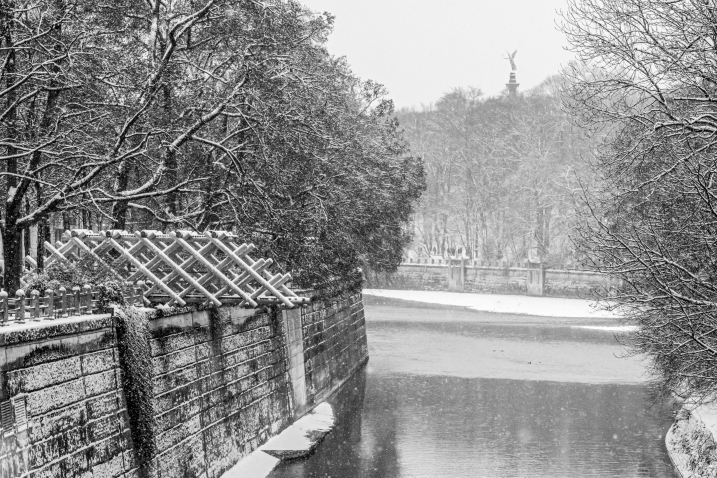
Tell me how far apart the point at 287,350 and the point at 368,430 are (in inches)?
100

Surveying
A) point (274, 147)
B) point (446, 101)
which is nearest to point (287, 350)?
point (274, 147)

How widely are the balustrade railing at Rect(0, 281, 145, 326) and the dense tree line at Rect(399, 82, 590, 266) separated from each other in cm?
5437

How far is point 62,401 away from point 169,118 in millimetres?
10629

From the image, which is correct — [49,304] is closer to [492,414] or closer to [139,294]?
[139,294]

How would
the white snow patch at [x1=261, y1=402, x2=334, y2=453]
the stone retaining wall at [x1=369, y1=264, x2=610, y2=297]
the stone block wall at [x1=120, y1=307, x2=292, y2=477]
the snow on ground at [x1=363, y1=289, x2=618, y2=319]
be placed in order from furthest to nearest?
the stone retaining wall at [x1=369, y1=264, x2=610, y2=297] < the snow on ground at [x1=363, y1=289, x2=618, y2=319] < the white snow patch at [x1=261, y1=402, x2=334, y2=453] < the stone block wall at [x1=120, y1=307, x2=292, y2=477]

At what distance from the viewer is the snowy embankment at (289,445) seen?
16.0 meters

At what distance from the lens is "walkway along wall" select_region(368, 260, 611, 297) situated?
61344 millimetres

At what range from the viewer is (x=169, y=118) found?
64.7 ft

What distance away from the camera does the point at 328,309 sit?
27172 mm

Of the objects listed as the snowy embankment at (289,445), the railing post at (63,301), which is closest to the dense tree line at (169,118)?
the snowy embankment at (289,445)

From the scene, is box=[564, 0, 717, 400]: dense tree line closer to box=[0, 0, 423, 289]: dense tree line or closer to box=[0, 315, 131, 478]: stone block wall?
box=[0, 315, 131, 478]: stone block wall

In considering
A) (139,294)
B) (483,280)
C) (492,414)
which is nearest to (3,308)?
(139,294)

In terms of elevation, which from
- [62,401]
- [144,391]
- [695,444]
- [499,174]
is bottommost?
[695,444]

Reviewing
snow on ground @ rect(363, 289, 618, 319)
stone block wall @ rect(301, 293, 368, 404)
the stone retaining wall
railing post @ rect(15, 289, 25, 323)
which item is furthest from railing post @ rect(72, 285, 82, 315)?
the stone retaining wall
